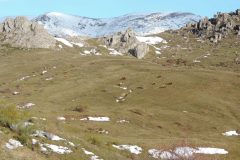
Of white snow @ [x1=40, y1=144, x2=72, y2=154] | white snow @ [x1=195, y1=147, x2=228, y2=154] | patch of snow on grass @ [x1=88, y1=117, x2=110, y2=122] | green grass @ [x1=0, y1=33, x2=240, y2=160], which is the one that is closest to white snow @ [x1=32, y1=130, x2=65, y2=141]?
white snow @ [x1=40, y1=144, x2=72, y2=154]

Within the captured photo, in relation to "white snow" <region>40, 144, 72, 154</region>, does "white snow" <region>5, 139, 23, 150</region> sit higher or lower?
higher

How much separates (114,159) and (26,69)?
393 feet

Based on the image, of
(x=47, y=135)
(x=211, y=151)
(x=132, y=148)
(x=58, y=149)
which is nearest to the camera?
(x=58, y=149)

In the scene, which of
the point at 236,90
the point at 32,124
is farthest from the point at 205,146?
the point at 236,90

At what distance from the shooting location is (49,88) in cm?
11569

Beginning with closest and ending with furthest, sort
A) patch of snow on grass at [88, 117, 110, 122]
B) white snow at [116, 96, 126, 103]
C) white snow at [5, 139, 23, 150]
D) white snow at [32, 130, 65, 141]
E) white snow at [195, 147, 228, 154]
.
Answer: white snow at [5, 139, 23, 150] → white snow at [32, 130, 65, 141] → white snow at [195, 147, 228, 154] → patch of snow on grass at [88, 117, 110, 122] → white snow at [116, 96, 126, 103]

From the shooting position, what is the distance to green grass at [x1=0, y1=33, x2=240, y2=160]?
164 feet

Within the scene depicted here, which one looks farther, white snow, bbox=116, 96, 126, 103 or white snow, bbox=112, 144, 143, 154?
white snow, bbox=116, 96, 126, 103

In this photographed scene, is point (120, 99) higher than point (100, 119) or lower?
lower

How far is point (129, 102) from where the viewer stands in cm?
9475

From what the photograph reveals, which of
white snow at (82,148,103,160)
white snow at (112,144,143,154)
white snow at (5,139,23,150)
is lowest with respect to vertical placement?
white snow at (112,144,143,154)

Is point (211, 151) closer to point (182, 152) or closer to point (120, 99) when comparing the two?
point (182, 152)

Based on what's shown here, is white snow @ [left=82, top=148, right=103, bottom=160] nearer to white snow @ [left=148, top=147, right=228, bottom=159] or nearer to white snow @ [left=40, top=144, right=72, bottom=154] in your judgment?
white snow @ [left=40, top=144, right=72, bottom=154]

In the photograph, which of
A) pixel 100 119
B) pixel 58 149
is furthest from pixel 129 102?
pixel 58 149
